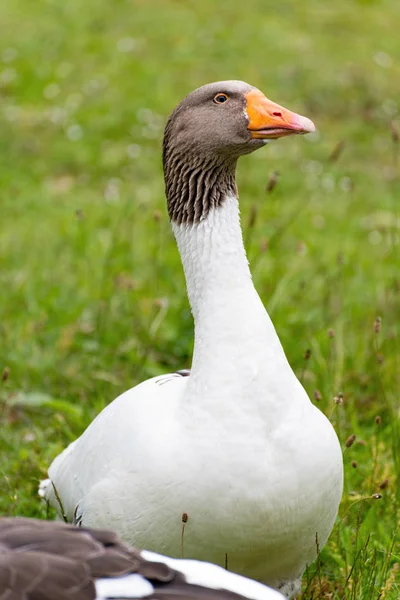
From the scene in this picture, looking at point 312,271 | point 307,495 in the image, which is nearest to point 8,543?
point 307,495

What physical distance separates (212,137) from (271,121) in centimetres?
21

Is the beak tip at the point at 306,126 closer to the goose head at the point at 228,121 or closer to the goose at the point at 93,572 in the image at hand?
the goose head at the point at 228,121

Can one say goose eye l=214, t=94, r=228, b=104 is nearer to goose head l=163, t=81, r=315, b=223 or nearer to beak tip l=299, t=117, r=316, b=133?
goose head l=163, t=81, r=315, b=223

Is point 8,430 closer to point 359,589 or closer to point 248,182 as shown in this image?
point 359,589

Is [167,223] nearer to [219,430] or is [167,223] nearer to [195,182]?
[195,182]

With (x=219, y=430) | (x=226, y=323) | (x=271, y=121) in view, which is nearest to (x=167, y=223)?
(x=271, y=121)

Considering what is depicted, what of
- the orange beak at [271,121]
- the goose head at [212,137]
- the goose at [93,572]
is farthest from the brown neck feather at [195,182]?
the goose at [93,572]

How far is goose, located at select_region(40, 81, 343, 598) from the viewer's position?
3109 mm

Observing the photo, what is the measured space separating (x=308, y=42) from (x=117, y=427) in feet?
29.7

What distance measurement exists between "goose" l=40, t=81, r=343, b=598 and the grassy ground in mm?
302

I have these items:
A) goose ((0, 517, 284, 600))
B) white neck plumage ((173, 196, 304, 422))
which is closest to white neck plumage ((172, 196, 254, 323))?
white neck plumage ((173, 196, 304, 422))

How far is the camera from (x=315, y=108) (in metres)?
10.3

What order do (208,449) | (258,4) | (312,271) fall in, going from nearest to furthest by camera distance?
(208,449), (312,271), (258,4)

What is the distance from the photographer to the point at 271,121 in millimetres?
3490
